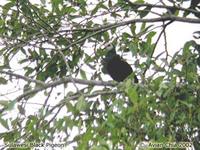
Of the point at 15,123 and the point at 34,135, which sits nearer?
the point at 34,135

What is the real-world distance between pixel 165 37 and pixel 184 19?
9.3 inches

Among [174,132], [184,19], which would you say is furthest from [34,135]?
[184,19]

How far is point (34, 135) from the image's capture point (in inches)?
77.3

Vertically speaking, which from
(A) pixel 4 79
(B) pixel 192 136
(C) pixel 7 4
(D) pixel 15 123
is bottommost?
(B) pixel 192 136

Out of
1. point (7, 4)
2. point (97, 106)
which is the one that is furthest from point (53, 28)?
point (97, 106)

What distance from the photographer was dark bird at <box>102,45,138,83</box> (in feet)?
9.75

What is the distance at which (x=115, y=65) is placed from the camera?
9.86 feet

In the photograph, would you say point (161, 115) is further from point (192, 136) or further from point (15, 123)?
point (15, 123)

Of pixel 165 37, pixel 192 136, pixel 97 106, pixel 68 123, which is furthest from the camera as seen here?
pixel 165 37

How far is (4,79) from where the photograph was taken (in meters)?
2.30

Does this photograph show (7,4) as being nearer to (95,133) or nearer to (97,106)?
(97,106)

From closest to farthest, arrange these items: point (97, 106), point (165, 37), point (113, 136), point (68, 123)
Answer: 1. point (113, 136)
2. point (68, 123)
3. point (97, 106)
4. point (165, 37)

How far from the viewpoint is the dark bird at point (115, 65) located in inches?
117

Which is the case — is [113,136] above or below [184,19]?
below
